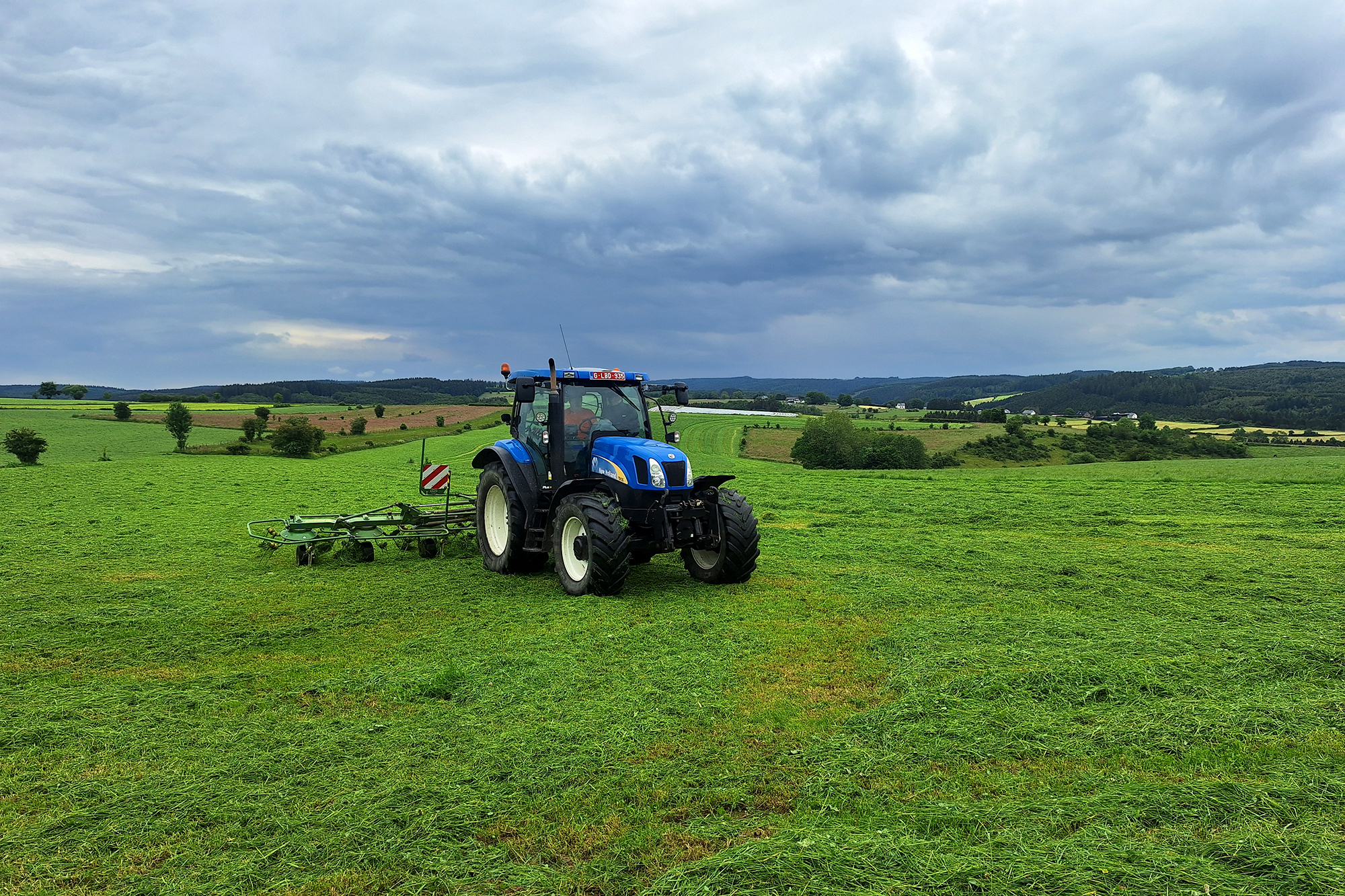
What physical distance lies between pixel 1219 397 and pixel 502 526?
9823cm

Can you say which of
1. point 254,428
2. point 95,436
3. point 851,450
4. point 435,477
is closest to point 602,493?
point 435,477

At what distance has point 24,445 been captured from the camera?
942 inches

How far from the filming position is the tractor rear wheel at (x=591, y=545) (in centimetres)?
777

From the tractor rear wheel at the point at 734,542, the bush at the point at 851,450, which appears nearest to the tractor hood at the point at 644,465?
the tractor rear wheel at the point at 734,542

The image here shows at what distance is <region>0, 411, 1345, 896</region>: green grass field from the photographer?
324 centimetres

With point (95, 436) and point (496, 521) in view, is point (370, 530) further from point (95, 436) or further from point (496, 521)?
point (95, 436)

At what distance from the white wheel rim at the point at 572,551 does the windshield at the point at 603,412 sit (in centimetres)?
118

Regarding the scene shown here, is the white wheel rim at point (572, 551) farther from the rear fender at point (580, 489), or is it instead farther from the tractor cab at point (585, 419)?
the tractor cab at point (585, 419)

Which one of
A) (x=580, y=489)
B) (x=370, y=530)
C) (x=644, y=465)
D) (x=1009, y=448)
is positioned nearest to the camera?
(x=644, y=465)

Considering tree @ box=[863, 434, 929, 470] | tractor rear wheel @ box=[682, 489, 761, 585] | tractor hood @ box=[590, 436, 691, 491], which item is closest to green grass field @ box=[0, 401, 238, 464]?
tractor hood @ box=[590, 436, 691, 491]

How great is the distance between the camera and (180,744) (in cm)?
447

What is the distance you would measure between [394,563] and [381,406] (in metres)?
58.7

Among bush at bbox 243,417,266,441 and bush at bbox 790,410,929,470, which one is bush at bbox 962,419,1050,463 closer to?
bush at bbox 790,410,929,470

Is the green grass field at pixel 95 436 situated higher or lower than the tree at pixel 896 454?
higher
